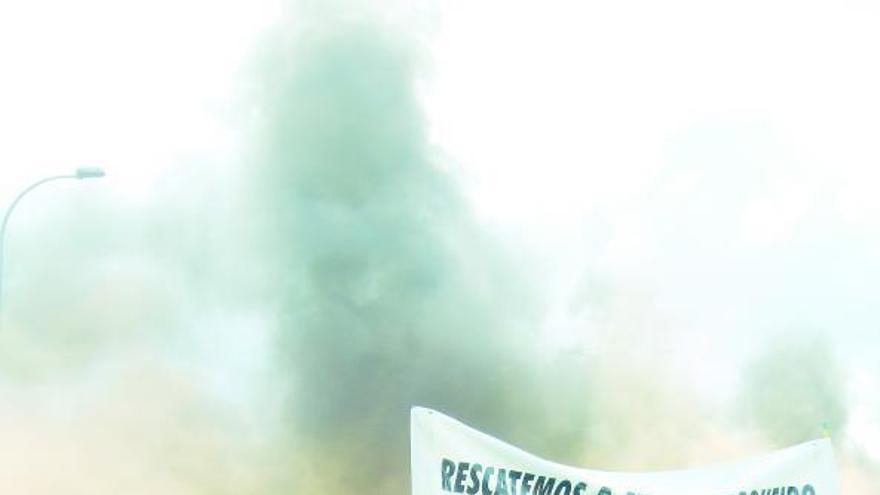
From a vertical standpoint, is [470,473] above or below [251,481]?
below

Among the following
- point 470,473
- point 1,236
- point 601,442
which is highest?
point 601,442

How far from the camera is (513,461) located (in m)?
7.30

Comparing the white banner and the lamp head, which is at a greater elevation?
the lamp head

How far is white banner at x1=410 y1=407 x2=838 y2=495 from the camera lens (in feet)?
23.0

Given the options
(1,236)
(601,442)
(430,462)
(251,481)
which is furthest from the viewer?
(601,442)

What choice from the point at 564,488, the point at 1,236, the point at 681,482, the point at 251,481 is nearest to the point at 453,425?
the point at 564,488

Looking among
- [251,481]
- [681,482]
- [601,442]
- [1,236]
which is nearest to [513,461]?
[681,482]

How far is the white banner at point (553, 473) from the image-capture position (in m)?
7.01

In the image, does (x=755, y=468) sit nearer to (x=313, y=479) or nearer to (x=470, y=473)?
(x=470, y=473)

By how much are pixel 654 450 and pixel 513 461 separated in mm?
25276

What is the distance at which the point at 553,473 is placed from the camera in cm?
742

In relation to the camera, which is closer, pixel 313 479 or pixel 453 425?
pixel 453 425

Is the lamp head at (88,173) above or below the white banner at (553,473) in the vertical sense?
above

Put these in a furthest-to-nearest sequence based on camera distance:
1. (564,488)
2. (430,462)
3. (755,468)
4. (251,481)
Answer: (251,481)
(755,468)
(564,488)
(430,462)
